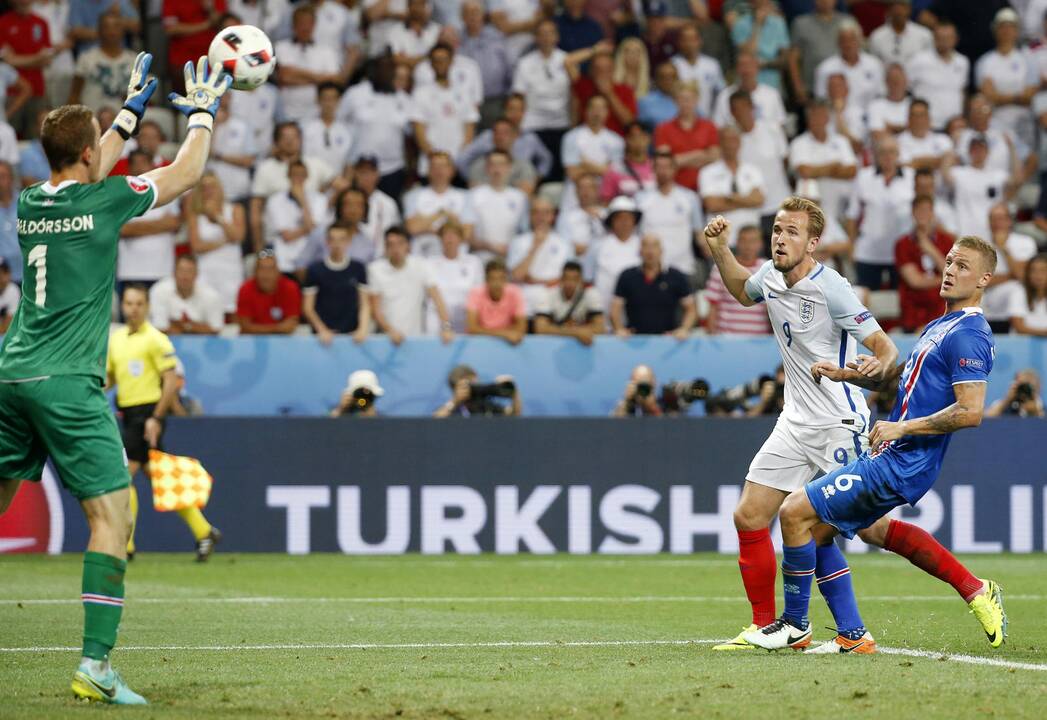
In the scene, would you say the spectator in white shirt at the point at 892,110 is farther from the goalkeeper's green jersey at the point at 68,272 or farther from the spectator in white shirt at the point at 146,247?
the goalkeeper's green jersey at the point at 68,272

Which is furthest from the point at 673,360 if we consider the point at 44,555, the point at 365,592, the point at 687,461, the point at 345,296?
the point at 44,555

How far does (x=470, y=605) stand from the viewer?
36.9 ft

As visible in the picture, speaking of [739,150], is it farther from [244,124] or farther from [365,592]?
[365,592]

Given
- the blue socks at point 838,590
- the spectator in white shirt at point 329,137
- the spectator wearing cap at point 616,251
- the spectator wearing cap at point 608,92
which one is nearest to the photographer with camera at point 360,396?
the spectator wearing cap at point 616,251

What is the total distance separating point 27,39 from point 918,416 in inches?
551

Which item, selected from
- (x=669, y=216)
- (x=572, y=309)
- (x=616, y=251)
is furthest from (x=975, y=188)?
(x=572, y=309)

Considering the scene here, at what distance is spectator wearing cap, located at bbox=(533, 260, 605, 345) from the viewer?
16500mm

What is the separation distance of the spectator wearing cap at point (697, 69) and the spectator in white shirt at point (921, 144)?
7.77 feet

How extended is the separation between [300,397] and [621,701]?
32.8 ft

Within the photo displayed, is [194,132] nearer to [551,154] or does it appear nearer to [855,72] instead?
[551,154]

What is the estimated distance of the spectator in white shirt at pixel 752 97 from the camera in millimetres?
19266

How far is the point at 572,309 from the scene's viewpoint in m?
16.6

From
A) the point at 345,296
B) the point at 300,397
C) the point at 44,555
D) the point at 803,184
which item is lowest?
the point at 44,555

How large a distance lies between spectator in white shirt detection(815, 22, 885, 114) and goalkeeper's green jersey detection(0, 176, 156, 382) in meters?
14.4
